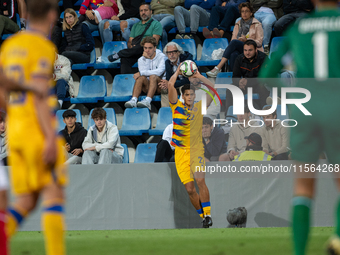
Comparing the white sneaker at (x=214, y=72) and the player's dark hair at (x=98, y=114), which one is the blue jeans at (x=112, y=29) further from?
the player's dark hair at (x=98, y=114)

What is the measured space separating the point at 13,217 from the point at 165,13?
29.9 feet

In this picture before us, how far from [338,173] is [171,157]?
17.3 feet

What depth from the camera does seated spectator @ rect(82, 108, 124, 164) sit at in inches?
315

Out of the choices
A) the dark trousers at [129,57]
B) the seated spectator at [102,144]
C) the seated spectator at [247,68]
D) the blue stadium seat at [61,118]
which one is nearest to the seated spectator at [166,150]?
the seated spectator at [102,144]

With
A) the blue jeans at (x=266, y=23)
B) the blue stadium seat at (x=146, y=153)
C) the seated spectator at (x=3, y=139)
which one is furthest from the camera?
the blue jeans at (x=266, y=23)

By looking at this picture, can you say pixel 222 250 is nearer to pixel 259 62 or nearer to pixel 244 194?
pixel 244 194

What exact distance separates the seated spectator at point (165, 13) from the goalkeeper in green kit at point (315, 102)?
328 inches

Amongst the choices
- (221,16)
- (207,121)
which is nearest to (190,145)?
(207,121)

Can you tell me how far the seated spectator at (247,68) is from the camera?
28.9ft

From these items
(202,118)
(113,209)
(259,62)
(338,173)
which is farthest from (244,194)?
(338,173)

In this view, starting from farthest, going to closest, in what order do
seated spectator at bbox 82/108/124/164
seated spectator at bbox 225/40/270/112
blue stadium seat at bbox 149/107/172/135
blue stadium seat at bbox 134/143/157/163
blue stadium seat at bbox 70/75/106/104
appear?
blue stadium seat at bbox 70/75/106/104
blue stadium seat at bbox 149/107/172/135
seated spectator at bbox 225/40/270/112
blue stadium seat at bbox 134/143/157/163
seated spectator at bbox 82/108/124/164

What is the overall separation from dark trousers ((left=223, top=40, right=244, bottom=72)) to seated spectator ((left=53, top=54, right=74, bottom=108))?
3.48 metres

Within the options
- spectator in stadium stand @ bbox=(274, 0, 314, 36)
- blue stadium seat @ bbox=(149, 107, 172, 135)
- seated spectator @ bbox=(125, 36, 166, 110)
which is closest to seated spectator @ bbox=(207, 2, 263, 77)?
spectator in stadium stand @ bbox=(274, 0, 314, 36)

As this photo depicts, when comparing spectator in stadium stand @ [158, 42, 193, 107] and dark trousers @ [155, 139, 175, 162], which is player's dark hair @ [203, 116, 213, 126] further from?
spectator in stadium stand @ [158, 42, 193, 107]
